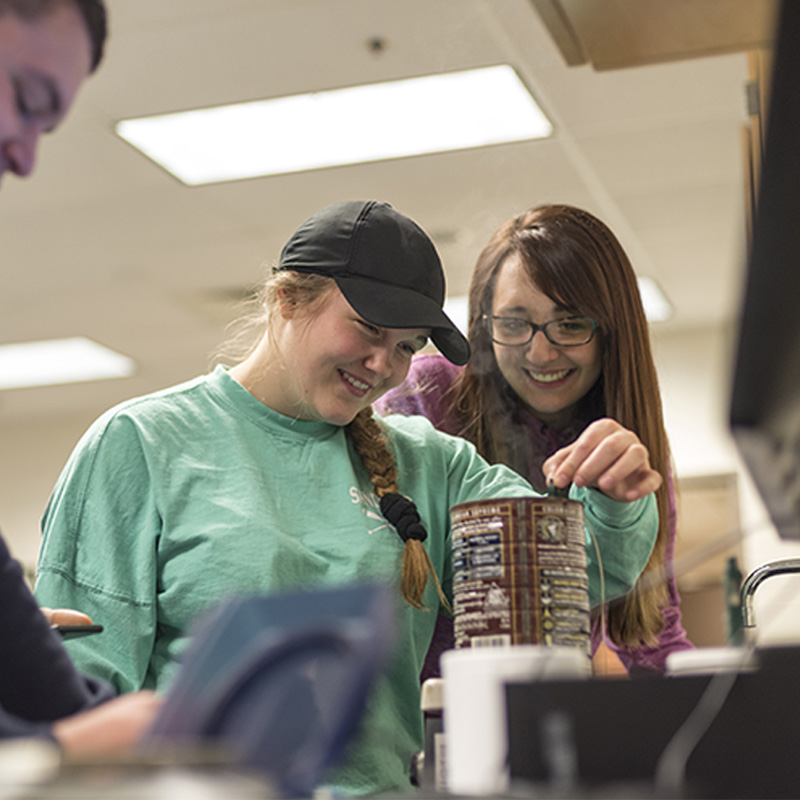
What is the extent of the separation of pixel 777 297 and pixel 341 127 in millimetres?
2209

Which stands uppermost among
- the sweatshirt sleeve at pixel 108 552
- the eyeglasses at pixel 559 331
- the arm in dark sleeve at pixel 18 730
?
the eyeglasses at pixel 559 331

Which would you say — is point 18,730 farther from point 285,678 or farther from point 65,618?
point 65,618

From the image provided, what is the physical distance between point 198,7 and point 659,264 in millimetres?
1460

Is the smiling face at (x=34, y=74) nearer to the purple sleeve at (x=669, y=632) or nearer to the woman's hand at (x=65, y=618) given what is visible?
the woman's hand at (x=65, y=618)

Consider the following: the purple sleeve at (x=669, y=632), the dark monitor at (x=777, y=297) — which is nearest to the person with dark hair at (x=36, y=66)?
the dark monitor at (x=777, y=297)

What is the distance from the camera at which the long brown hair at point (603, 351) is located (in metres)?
1.34

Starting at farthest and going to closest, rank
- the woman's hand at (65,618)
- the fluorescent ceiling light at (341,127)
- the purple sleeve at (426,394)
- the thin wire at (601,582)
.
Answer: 1. the fluorescent ceiling light at (341,127)
2. the purple sleeve at (426,394)
3. the thin wire at (601,582)
4. the woman's hand at (65,618)

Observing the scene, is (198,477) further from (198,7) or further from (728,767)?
(198,7)

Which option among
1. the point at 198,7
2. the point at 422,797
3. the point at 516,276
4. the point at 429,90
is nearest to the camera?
the point at 422,797

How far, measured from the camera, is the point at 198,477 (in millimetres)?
1081

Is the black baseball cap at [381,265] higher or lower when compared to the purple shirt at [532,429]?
higher

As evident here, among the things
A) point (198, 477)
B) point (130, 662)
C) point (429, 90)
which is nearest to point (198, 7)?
point (429, 90)

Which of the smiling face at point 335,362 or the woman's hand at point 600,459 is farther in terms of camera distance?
the smiling face at point 335,362

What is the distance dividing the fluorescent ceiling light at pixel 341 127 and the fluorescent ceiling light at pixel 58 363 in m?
1.65
